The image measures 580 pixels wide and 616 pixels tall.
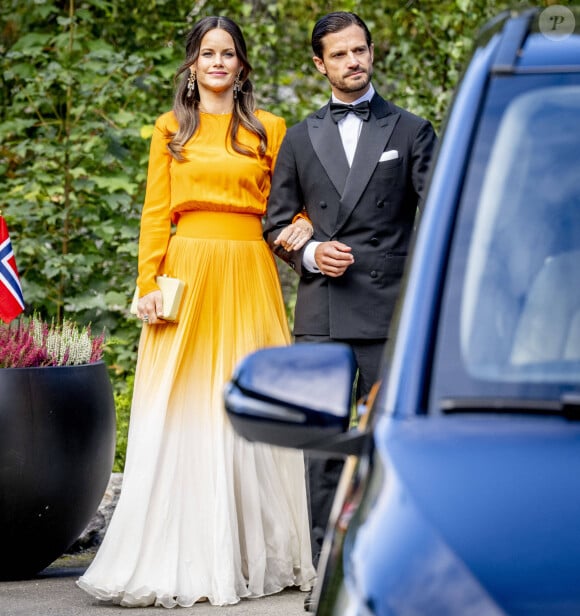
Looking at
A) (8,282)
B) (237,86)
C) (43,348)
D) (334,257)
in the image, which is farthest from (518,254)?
(8,282)

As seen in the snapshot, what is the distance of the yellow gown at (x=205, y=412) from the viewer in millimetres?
5574

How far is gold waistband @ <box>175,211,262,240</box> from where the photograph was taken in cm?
577

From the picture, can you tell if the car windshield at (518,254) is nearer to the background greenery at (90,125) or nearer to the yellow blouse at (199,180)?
the yellow blouse at (199,180)

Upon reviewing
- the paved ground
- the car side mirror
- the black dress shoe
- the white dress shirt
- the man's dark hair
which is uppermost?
the man's dark hair

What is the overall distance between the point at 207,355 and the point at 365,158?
1.12 metres

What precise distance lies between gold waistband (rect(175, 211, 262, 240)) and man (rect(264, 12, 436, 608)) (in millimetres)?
337

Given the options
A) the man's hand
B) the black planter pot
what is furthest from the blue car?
the black planter pot

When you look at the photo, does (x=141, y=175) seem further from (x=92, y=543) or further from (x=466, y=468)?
(x=466, y=468)

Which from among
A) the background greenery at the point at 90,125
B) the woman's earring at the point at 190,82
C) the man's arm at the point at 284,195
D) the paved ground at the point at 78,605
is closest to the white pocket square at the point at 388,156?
the man's arm at the point at 284,195

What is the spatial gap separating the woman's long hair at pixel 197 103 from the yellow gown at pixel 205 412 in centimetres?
4

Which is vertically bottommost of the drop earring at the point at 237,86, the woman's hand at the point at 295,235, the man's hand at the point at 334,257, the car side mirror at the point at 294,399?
the car side mirror at the point at 294,399

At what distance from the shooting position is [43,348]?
6.02 m

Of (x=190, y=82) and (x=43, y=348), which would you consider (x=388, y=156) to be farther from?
(x=43, y=348)

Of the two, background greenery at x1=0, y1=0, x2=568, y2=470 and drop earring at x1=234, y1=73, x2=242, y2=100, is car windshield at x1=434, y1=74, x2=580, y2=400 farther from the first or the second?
background greenery at x1=0, y1=0, x2=568, y2=470
